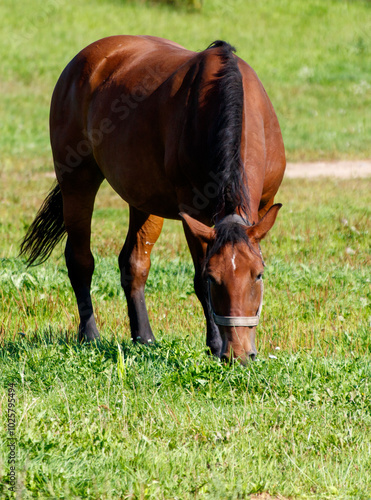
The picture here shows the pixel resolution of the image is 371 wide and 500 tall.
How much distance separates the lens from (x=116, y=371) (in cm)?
368

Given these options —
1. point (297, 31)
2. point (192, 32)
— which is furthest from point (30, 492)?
point (297, 31)

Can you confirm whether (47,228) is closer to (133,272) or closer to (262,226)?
(133,272)

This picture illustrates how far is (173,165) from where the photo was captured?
13.6 feet

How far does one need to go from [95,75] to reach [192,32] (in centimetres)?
1923

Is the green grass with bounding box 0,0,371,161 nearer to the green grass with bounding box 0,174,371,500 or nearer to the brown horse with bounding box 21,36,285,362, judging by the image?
the brown horse with bounding box 21,36,285,362

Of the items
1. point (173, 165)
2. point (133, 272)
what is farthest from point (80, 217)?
point (173, 165)

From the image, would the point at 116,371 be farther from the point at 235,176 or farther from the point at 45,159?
the point at 45,159

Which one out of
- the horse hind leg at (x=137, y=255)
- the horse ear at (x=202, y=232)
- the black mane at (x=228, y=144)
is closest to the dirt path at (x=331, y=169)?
the horse hind leg at (x=137, y=255)

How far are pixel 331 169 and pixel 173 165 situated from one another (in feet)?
28.0

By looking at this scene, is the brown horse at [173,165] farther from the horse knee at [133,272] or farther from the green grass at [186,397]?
the green grass at [186,397]

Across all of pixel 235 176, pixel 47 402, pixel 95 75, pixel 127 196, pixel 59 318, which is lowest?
pixel 59 318

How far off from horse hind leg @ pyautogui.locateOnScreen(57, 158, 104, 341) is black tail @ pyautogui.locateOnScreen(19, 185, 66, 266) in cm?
30

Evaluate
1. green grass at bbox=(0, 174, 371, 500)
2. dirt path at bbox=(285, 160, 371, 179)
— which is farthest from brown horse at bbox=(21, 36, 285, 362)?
dirt path at bbox=(285, 160, 371, 179)

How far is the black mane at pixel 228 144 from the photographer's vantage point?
3467mm
